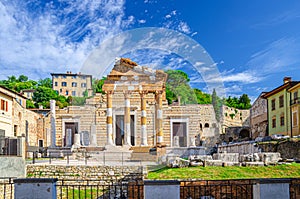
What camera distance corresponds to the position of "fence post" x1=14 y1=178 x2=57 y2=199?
7773 millimetres

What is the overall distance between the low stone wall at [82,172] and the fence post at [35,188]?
367 inches

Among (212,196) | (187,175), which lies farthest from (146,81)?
(212,196)

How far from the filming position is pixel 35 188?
7.84 metres

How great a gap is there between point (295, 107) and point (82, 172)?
70.0 ft

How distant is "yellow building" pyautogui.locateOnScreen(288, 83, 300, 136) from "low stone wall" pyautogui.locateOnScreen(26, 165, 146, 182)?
18.7 meters

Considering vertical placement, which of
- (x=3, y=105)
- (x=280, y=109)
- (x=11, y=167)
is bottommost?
(x=11, y=167)

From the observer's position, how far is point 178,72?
49.9 feet

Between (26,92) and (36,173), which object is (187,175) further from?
(26,92)

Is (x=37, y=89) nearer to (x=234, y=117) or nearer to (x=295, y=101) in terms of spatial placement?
(x=234, y=117)

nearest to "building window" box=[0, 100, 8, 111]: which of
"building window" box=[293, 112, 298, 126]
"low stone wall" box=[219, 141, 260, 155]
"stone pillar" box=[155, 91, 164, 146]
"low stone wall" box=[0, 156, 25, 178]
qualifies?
"stone pillar" box=[155, 91, 164, 146]

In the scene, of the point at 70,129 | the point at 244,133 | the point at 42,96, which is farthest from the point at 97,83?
the point at 42,96

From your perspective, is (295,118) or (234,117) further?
(234,117)

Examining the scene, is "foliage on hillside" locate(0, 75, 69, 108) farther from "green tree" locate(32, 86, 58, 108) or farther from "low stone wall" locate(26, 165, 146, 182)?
"low stone wall" locate(26, 165, 146, 182)

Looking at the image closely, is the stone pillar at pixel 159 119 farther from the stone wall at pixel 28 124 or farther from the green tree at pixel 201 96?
the stone wall at pixel 28 124
